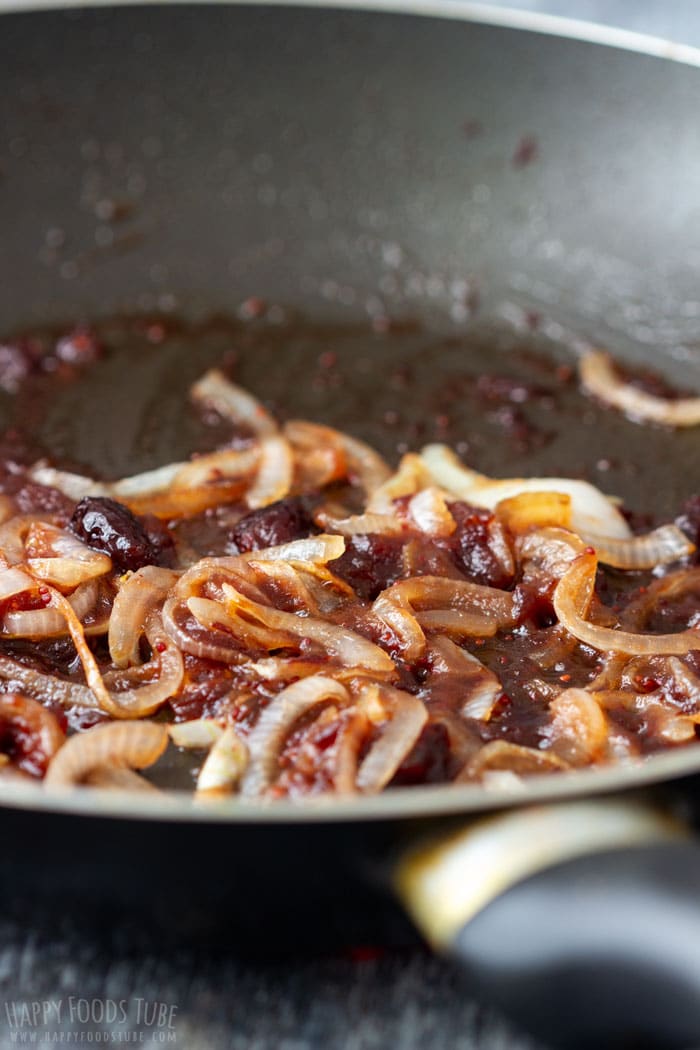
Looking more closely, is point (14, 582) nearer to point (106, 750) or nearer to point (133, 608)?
point (133, 608)

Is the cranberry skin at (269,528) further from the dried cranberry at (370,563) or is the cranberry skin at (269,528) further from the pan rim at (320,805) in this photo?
the pan rim at (320,805)

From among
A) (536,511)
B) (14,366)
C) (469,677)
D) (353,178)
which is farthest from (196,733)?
(353,178)

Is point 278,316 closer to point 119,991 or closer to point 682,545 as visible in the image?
point 682,545

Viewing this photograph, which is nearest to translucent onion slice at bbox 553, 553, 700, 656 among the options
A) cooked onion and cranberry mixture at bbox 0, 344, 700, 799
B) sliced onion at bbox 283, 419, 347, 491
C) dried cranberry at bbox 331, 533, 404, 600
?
cooked onion and cranberry mixture at bbox 0, 344, 700, 799

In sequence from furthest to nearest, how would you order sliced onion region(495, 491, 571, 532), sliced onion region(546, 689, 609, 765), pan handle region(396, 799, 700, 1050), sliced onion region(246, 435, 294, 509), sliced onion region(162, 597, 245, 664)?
sliced onion region(246, 435, 294, 509), sliced onion region(495, 491, 571, 532), sliced onion region(162, 597, 245, 664), sliced onion region(546, 689, 609, 765), pan handle region(396, 799, 700, 1050)

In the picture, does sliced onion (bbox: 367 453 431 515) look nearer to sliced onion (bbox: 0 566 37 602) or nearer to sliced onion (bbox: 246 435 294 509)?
sliced onion (bbox: 246 435 294 509)

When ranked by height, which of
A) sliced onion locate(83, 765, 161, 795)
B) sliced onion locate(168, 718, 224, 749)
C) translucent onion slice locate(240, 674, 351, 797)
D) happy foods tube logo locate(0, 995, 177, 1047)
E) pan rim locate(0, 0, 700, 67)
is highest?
pan rim locate(0, 0, 700, 67)

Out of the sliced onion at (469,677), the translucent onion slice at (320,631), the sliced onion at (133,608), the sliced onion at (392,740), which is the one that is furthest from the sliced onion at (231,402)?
the sliced onion at (392,740)

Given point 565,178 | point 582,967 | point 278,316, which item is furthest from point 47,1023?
point 565,178
